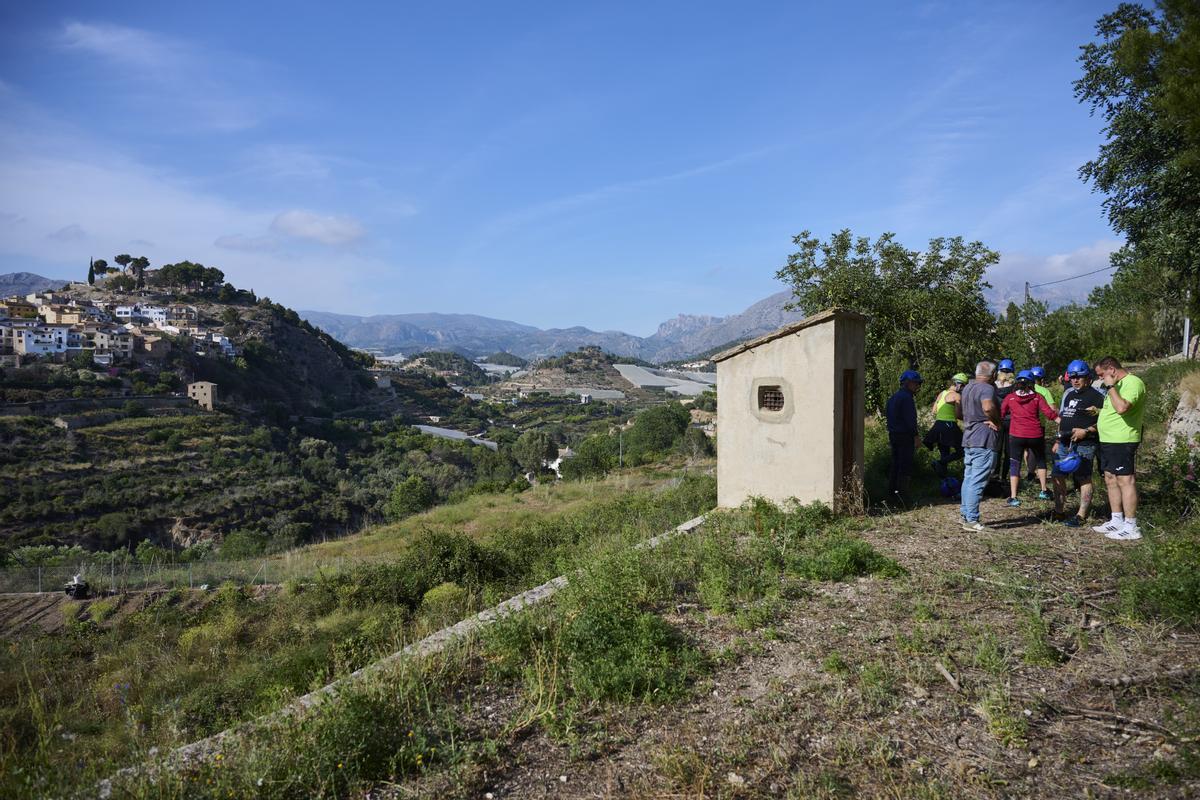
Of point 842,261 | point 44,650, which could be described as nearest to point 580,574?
point 44,650

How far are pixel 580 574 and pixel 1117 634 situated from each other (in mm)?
4352

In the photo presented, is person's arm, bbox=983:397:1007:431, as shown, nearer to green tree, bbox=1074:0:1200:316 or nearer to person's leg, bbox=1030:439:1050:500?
person's leg, bbox=1030:439:1050:500

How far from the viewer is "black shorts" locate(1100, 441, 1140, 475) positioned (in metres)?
5.90

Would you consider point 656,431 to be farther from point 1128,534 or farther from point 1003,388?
point 1128,534

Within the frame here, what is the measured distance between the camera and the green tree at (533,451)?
54.3m

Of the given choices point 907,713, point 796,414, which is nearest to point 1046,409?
Answer: point 796,414

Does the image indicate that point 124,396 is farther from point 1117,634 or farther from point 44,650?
point 1117,634

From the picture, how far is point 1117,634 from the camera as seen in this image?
13.7 feet

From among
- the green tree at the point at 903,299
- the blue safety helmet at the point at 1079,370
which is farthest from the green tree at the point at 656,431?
the blue safety helmet at the point at 1079,370

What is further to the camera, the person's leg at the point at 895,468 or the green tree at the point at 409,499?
the green tree at the point at 409,499

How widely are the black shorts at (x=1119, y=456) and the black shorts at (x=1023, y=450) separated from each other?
45.1 inches

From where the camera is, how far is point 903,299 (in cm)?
1516

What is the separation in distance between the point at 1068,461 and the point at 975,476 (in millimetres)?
986

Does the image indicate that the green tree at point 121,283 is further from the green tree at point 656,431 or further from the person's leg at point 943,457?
the person's leg at point 943,457
